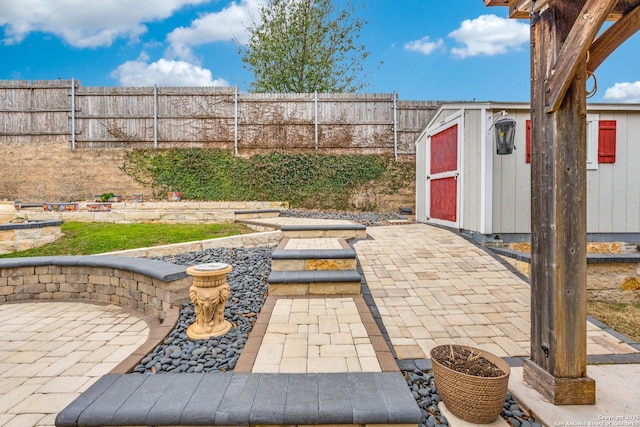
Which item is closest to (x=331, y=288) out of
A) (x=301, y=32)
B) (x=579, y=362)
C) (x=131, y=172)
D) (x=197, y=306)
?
(x=197, y=306)

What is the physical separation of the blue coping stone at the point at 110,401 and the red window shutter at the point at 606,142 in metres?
6.82

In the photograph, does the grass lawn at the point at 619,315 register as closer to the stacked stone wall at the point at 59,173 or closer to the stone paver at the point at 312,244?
the stone paver at the point at 312,244

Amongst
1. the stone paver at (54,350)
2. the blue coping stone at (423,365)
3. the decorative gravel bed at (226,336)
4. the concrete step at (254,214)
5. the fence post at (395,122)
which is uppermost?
the fence post at (395,122)

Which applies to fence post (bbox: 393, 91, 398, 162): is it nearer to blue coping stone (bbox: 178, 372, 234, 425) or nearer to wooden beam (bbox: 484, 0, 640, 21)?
wooden beam (bbox: 484, 0, 640, 21)

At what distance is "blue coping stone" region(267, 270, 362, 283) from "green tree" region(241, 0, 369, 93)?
12.0m

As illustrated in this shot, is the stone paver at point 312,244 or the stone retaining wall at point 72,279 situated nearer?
the stone retaining wall at point 72,279

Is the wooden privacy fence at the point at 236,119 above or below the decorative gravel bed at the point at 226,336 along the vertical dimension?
above

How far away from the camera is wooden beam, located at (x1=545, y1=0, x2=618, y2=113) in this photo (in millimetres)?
1458

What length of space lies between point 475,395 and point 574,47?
1883mm

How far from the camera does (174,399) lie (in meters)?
1.57

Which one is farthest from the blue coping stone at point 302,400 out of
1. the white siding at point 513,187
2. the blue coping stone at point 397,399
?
the white siding at point 513,187

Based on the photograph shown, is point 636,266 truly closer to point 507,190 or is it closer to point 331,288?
point 507,190

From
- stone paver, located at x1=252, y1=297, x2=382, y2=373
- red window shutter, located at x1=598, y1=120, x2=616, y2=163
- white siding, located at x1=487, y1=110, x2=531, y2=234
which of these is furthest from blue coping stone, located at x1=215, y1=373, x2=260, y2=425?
red window shutter, located at x1=598, y1=120, x2=616, y2=163

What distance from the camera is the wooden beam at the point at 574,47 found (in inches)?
57.4
